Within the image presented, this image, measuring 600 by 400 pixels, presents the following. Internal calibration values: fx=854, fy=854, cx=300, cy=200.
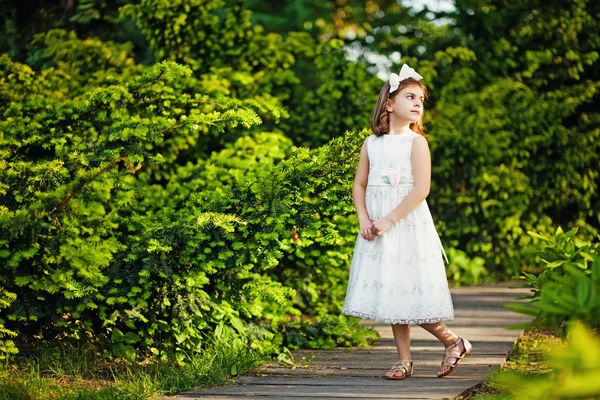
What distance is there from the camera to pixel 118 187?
15.5ft

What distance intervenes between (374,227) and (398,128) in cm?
56

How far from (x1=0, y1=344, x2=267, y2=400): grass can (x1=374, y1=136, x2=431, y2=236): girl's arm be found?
3.39 feet

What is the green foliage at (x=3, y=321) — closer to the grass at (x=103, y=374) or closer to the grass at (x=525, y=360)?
the grass at (x=103, y=374)

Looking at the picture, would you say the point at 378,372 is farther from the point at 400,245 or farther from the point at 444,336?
the point at 400,245

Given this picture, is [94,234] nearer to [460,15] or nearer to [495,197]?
[495,197]

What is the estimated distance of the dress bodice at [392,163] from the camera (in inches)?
170

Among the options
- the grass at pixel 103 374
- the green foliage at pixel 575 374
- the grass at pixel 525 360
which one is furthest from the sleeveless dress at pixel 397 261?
the green foliage at pixel 575 374

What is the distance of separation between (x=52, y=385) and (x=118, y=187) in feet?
3.98

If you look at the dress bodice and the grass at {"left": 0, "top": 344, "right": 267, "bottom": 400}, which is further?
the dress bodice

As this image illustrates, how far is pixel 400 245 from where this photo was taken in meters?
4.29

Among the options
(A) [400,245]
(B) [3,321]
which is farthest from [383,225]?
(B) [3,321]

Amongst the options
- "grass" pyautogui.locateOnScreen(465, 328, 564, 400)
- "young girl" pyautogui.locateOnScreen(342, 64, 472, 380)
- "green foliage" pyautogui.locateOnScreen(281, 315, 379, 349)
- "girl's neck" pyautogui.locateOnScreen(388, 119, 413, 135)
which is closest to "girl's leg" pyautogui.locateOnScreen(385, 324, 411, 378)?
"young girl" pyautogui.locateOnScreen(342, 64, 472, 380)

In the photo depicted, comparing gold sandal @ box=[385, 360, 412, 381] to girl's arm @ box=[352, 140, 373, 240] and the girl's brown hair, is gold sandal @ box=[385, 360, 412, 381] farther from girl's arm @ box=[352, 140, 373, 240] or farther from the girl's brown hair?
the girl's brown hair

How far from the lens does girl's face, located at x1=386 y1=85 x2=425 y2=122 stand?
4.37 metres
